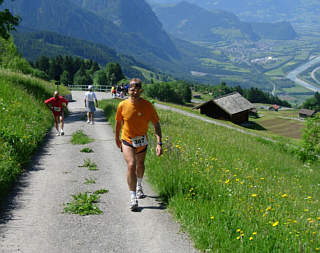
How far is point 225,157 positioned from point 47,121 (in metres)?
9.10

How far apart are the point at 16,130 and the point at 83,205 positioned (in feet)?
17.4

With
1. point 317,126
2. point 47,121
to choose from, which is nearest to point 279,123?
point 317,126

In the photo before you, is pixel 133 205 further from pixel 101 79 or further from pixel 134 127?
pixel 101 79

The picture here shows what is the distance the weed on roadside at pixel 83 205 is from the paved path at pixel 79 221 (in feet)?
0.46

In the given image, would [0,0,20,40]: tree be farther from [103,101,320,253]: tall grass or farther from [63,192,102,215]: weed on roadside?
[63,192,102,215]: weed on roadside

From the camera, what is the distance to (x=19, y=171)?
852 cm

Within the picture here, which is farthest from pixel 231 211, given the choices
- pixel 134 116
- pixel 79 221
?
pixel 79 221

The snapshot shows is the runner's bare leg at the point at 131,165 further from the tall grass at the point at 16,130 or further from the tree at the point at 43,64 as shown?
the tree at the point at 43,64

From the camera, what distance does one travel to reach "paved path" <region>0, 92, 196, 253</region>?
16.7 ft

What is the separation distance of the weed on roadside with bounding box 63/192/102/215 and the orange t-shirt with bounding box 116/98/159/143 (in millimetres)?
1439

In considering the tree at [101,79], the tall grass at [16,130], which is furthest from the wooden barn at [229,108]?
the tree at [101,79]

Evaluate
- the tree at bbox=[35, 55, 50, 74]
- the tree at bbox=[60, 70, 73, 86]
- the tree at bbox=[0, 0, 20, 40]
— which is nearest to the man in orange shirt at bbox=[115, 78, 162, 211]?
the tree at bbox=[0, 0, 20, 40]

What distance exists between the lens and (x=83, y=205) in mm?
6543

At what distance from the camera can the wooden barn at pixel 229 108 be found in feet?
223
